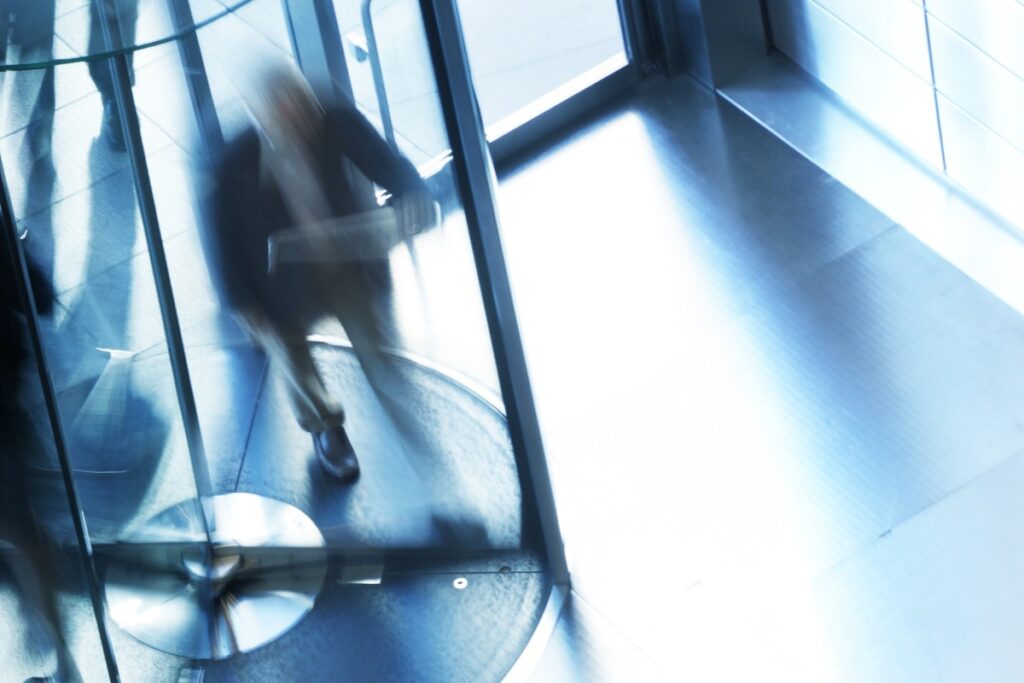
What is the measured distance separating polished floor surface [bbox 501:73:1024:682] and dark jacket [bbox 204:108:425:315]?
41cm

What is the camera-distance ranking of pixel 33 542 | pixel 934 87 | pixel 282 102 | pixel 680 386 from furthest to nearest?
pixel 934 87, pixel 680 386, pixel 33 542, pixel 282 102

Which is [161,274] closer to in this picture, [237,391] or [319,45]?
[237,391]

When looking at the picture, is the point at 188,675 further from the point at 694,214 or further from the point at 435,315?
the point at 694,214

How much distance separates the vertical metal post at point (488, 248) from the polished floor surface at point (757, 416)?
0.08 m

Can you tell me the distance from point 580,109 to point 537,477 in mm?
1639

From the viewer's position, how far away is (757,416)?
3930 millimetres

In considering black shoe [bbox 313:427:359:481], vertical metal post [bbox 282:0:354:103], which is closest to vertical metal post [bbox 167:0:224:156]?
vertical metal post [bbox 282:0:354:103]

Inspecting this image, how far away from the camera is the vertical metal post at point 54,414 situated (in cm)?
270

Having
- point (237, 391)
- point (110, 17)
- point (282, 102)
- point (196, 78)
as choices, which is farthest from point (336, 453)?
point (110, 17)

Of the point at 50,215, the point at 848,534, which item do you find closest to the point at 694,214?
the point at 848,534

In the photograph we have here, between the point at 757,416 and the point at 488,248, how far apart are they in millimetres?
1057

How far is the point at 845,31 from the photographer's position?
4477 mm

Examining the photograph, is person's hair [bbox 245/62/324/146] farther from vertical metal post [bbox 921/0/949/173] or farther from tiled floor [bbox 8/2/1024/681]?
vertical metal post [bbox 921/0/949/173]

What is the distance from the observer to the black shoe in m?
3.24
